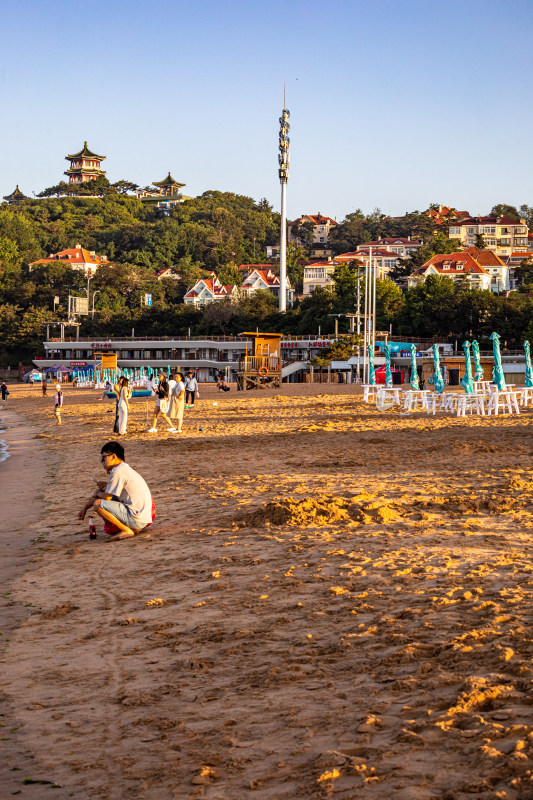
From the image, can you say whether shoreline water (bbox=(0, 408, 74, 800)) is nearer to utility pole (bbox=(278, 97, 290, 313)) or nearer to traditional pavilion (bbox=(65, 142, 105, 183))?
utility pole (bbox=(278, 97, 290, 313))

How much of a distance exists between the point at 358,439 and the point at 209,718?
11.8m

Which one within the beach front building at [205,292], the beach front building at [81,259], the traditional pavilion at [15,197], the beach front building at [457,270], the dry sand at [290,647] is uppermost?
the traditional pavilion at [15,197]

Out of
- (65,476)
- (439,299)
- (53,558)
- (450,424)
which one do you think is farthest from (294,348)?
(53,558)

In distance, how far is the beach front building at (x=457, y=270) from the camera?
291 ft

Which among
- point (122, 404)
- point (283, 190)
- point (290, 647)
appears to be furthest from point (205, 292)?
point (290, 647)

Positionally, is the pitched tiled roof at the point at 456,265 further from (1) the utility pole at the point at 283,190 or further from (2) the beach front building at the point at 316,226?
(2) the beach front building at the point at 316,226

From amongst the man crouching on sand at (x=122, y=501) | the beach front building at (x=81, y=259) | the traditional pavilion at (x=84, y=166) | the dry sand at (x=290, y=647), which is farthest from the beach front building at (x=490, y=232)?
the man crouching on sand at (x=122, y=501)

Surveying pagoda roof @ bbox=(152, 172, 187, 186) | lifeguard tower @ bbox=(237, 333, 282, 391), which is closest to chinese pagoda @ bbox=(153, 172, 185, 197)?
pagoda roof @ bbox=(152, 172, 187, 186)

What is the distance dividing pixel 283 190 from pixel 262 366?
44779 mm

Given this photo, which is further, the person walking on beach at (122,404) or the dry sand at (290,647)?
the person walking on beach at (122,404)

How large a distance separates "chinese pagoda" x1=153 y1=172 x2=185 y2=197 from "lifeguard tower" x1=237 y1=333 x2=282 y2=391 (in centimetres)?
13349

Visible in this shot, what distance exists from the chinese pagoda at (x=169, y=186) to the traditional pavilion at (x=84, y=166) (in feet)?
45.2

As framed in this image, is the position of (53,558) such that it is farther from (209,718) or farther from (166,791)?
(166,791)

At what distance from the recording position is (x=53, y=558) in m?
7.34
